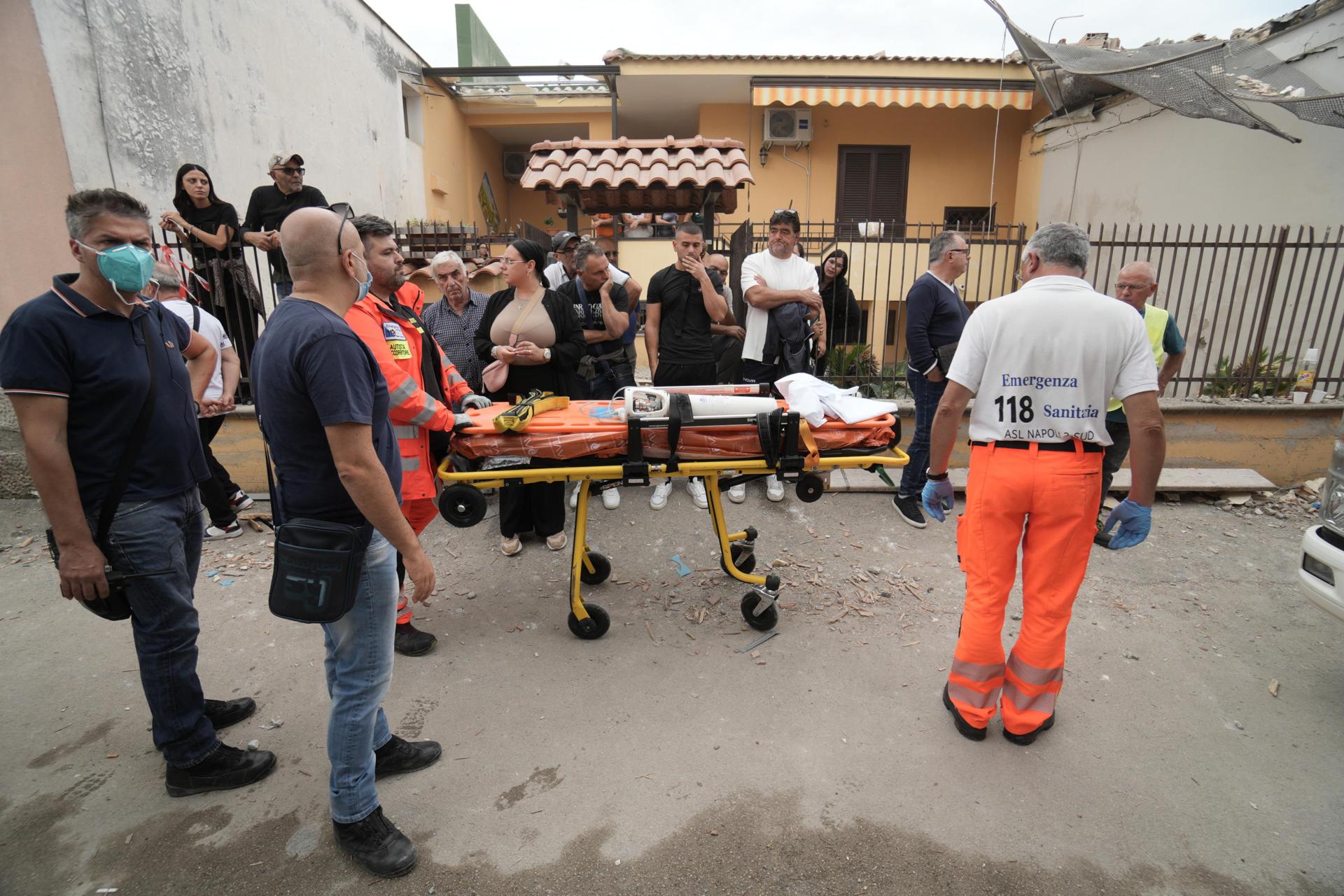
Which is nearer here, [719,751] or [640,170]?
[719,751]

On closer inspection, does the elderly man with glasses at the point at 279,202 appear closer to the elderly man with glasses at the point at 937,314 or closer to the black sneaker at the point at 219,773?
the black sneaker at the point at 219,773

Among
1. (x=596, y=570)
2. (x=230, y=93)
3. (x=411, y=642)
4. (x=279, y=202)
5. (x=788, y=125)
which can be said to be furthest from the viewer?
(x=788, y=125)

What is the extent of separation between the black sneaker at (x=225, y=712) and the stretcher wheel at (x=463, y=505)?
130 cm

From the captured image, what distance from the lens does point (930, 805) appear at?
8.34ft

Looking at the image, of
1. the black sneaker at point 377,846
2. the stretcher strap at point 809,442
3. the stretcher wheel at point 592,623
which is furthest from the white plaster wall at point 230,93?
the stretcher strap at point 809,442

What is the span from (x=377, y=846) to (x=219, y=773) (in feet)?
2.87

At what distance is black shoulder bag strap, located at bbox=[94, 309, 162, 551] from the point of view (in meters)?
2.30

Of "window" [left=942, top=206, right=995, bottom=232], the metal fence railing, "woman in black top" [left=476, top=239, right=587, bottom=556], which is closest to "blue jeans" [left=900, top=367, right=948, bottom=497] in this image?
the metal fence railing

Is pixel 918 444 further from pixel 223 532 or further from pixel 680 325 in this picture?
pixel 223 532

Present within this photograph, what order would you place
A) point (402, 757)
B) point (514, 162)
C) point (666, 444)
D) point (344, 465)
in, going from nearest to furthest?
point (344, 465) → point (402, 757) → point (666, 444) → point (514, 162)

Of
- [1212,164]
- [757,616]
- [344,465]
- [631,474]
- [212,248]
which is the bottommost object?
[757,616]

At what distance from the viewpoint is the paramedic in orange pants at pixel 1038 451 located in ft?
8.57

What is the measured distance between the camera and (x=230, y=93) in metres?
7.90

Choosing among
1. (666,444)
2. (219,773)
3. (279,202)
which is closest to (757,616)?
(666,444)
